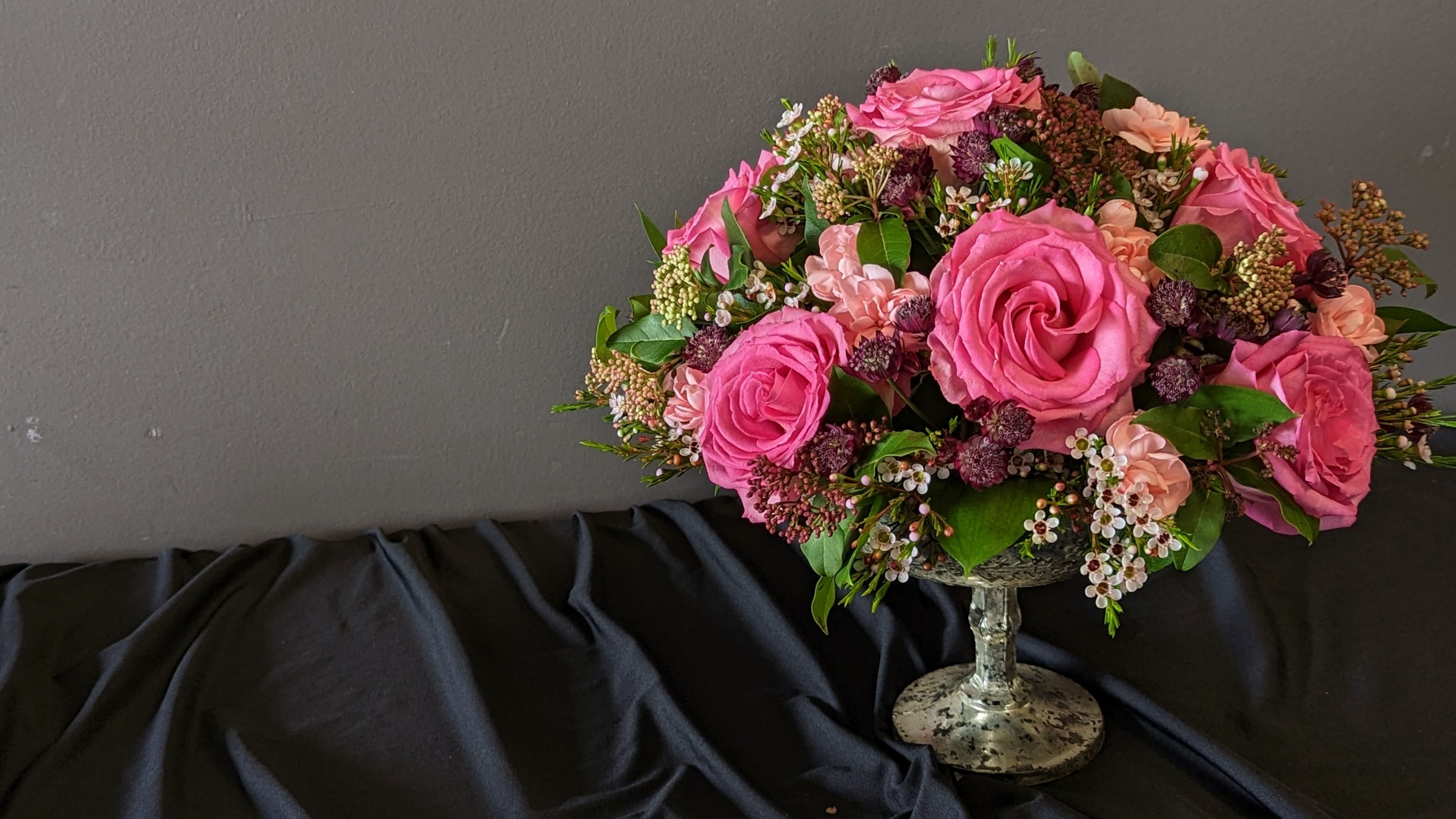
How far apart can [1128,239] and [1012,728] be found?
0.43 m

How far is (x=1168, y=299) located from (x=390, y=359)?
89 cm

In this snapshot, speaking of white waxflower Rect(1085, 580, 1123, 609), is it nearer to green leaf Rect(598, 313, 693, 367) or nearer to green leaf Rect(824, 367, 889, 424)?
green leaf Rect(824, 367, 889, 424)

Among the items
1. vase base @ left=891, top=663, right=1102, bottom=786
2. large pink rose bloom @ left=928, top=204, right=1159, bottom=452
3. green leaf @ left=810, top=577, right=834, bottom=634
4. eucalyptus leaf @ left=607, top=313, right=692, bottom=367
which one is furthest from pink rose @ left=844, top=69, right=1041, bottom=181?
vase base @ left=891, top=663, right=1102, bottom=786

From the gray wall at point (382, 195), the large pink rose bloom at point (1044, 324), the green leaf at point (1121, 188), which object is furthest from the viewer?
the gray wall at point (382, 195)

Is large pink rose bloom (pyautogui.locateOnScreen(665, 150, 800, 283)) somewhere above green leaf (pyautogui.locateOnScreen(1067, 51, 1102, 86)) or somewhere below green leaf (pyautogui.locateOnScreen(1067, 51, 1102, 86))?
below

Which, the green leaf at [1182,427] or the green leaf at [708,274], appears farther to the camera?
the green leaf at [708,274]

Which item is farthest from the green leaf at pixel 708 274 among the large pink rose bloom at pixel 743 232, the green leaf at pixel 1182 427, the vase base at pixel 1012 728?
the vase base at pixel 1012 728

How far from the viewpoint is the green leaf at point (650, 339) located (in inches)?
32.4

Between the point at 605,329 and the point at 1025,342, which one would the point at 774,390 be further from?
the point at 605,329

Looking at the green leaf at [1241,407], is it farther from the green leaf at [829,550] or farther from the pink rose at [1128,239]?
the green leaf at [829,550]

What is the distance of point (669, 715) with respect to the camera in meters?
0.93

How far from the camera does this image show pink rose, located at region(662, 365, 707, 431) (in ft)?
2.56

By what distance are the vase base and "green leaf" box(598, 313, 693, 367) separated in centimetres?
40

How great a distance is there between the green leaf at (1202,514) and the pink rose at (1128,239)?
0.15 m
